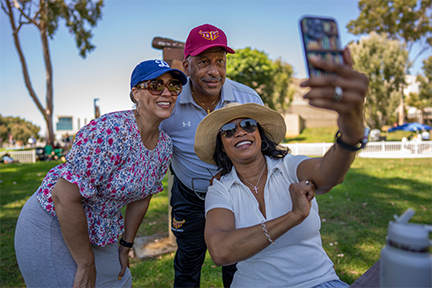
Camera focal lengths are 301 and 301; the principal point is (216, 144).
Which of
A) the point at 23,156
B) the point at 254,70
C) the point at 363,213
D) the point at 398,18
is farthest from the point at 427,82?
the point at 23,156

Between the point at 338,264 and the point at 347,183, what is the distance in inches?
225

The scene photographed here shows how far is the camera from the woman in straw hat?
1.38 m

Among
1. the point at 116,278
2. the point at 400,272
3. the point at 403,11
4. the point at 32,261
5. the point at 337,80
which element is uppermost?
the point at 403,11

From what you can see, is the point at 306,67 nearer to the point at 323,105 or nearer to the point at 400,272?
the point at 323,105

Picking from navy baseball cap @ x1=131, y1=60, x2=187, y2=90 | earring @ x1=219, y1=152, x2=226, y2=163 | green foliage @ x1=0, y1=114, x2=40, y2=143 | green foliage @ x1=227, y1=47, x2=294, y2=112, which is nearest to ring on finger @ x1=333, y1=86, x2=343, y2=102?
earring @ x1=219, y1=152, x2=226, y2=163

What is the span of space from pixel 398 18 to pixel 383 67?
817cm

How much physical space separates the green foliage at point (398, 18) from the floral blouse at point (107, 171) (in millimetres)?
33522

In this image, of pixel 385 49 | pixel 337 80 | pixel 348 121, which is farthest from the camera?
pixel 385 49

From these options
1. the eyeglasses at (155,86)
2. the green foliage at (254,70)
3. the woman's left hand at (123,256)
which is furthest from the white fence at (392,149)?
the eyeglasses at (155,86)

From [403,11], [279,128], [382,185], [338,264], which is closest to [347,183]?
[382,185]

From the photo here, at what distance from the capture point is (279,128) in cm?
247

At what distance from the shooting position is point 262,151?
92.2 inches

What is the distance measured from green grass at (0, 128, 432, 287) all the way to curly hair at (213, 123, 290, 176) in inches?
84.2

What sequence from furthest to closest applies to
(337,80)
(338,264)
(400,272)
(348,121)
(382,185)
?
(382,185)
(338,264)
(348,121)
(337,80)
(400,272)
